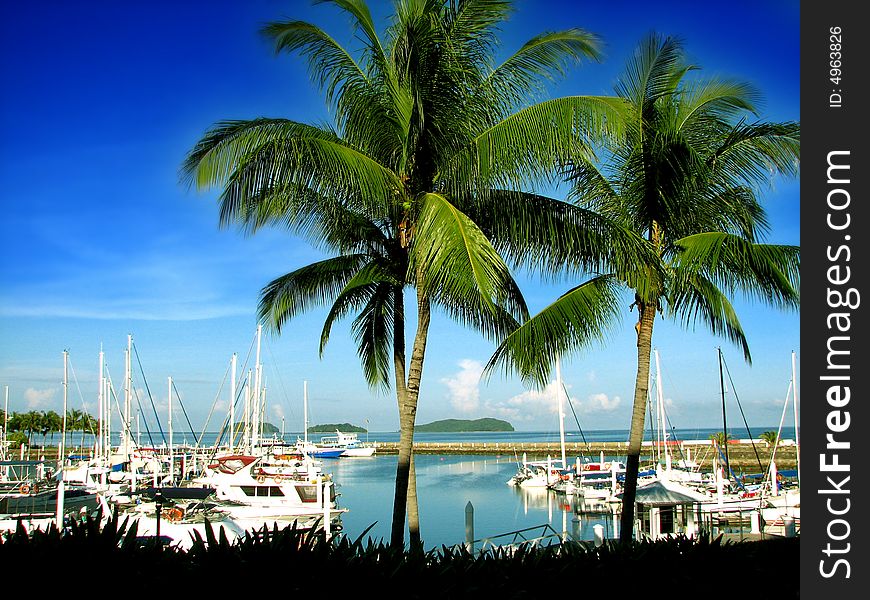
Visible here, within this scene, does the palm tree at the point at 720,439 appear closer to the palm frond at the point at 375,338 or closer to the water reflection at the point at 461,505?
the water reflection at the point at 461,505

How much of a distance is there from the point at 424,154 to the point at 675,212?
4482 millimetres

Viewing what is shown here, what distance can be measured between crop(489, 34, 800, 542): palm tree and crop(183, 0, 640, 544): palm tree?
3.45ft

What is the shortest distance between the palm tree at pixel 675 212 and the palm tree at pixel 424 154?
1051 millimetres

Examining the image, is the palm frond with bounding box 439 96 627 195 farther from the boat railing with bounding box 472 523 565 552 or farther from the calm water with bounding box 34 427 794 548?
the calm water with bounding box 34 427 794 548

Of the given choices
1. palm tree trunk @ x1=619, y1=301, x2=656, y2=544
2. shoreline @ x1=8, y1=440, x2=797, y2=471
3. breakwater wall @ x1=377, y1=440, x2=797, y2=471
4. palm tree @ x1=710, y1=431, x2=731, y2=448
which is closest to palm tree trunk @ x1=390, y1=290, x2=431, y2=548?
palm tree trunk @ x1=619, y1=301, x2=656, y2=544

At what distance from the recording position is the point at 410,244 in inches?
496

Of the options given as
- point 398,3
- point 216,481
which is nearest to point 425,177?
point 398,3

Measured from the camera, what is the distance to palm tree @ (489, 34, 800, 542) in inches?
490

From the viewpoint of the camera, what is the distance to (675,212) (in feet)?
43.7

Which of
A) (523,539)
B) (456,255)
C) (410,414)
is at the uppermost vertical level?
(456,255)
